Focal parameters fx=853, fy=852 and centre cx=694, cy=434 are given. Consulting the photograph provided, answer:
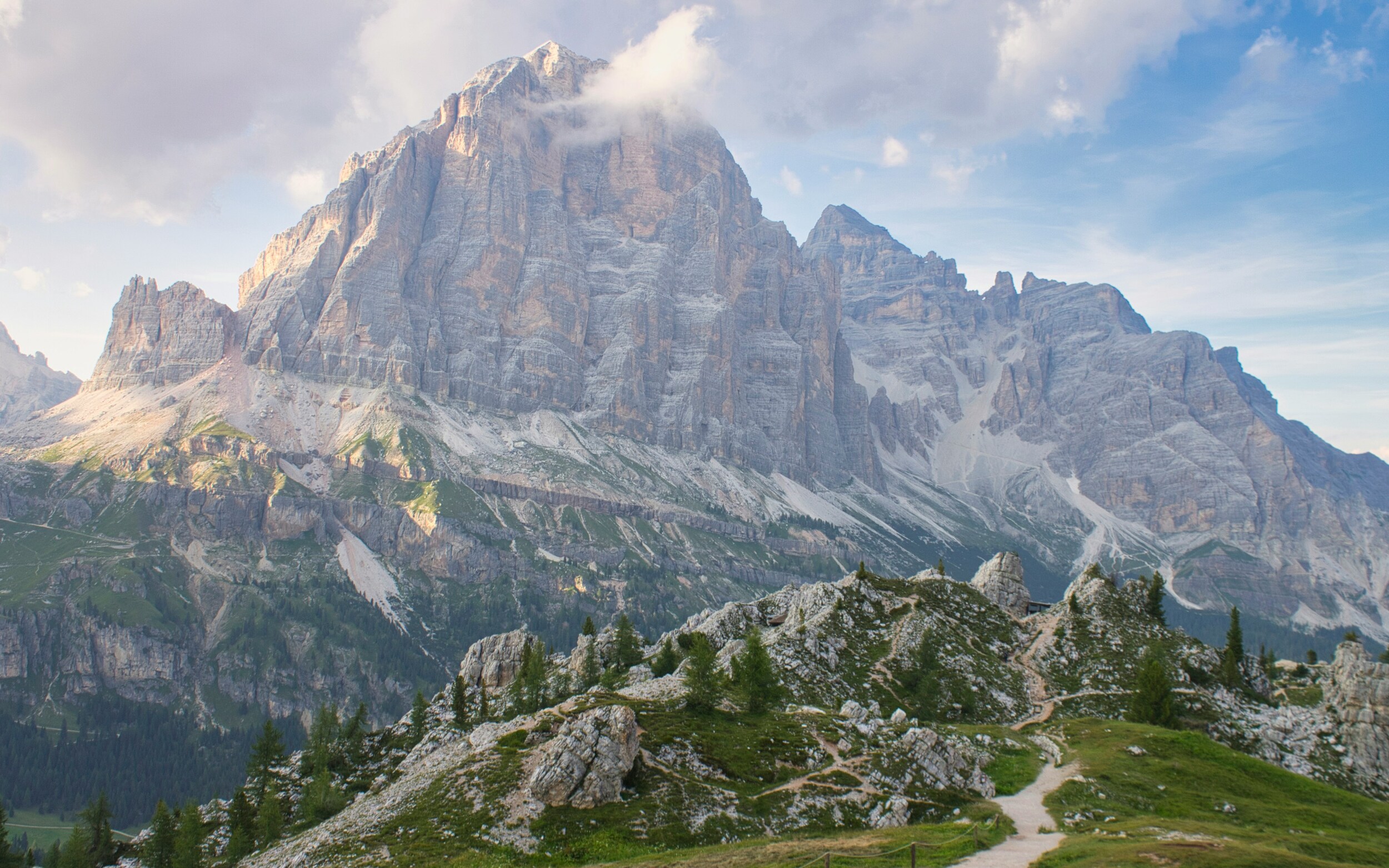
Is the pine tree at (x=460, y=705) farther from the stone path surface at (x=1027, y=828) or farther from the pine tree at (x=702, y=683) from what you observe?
the stone path surface at (x=1027, y=828)

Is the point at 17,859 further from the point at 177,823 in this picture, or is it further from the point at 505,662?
the point at 505,662

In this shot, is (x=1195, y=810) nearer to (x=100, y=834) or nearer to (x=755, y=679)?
Answer: (x=755, y=679)

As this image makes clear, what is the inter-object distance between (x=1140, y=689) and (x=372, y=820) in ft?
257

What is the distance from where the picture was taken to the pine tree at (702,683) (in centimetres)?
7712

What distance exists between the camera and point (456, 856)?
171 ft

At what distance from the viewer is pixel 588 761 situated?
6072 centimetres

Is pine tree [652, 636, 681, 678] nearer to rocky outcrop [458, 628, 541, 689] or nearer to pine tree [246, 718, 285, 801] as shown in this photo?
rocky outcrop [458, 628, 541, 689]

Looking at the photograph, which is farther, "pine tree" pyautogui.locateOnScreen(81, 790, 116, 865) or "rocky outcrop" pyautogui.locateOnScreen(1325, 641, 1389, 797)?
"pine tree" pyautogui.locateOnScreen(81, 790, 116, 865)

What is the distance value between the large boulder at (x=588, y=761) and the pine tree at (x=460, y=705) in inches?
2025

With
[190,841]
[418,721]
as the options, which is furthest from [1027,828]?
[418,721]

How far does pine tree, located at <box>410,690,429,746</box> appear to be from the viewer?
358 ft

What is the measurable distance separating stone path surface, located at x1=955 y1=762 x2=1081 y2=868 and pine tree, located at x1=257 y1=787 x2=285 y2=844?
6470cm

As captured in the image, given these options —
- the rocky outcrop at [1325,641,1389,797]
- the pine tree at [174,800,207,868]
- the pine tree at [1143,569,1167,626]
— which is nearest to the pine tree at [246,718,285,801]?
the pine tree at [174,800,207,868]

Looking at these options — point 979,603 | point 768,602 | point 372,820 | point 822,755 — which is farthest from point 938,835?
point 768,602
